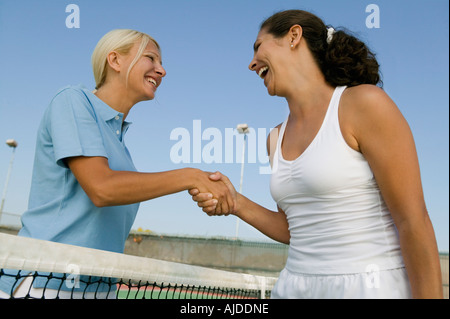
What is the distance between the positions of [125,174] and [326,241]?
1276mm

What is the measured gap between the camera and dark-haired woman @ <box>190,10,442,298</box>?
188 cm

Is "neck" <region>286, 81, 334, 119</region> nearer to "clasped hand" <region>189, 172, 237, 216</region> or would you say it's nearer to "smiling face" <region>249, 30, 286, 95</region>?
"smiling face" <region>249, 30, 286, 95</region>

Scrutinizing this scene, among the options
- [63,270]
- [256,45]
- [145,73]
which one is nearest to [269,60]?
[256,45]

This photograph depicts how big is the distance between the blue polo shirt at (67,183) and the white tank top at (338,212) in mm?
1205

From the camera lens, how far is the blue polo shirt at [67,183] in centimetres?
244

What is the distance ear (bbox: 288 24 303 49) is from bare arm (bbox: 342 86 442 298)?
83cm

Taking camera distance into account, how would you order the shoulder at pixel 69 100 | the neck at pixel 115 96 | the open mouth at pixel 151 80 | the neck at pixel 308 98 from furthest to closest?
the open mouth at pixel 151 80
the neck at pixel 115 96
the shoulder at pixel 69 100
the neck at pixel 308 98

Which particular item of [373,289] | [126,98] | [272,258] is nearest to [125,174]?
[126,98]

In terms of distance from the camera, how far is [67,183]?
8.30ft

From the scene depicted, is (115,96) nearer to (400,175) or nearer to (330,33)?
(330,33)

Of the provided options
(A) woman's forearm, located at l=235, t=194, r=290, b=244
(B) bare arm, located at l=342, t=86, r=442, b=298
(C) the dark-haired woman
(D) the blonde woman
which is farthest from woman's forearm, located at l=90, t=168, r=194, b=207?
(B) bare arm, located at l=342, t=86, r=442, b=298

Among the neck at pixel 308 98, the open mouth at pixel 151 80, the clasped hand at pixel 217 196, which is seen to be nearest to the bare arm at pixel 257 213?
the clasped hand at pixel 217 196

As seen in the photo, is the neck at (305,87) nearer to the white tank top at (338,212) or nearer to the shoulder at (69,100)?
the white tank top at (338,212)
